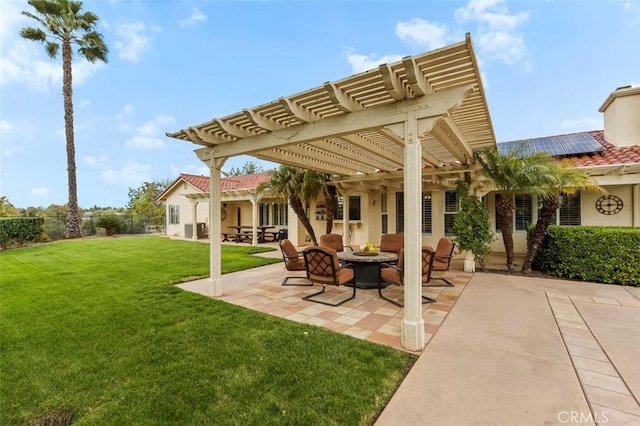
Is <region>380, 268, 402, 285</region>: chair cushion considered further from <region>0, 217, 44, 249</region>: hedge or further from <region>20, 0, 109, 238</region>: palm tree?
<region>20, 0, 109, 238</region>: palm tree

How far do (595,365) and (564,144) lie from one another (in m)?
9.64

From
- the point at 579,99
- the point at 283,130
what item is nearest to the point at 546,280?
the point at 283,130

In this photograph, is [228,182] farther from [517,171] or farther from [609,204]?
[609,204]

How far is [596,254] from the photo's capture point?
634cm

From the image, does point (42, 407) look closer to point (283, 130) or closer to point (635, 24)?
point (283, 130)

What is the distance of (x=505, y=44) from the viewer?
959 cm

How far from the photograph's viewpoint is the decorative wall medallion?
8.33 m

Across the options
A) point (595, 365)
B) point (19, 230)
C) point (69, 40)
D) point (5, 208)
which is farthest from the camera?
point (5, 208)

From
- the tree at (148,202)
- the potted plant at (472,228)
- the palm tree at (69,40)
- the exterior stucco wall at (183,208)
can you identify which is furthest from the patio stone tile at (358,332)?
the tree at (148,202)

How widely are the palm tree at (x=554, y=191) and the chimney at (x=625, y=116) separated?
4.04 m

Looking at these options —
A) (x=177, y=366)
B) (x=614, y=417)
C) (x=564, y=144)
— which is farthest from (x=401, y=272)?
(x=564, y=144)

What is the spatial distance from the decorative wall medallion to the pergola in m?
5.21

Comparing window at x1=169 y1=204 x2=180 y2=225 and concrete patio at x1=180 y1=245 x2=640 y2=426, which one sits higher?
window at x1=169 y1=204 x2=180 y2=225

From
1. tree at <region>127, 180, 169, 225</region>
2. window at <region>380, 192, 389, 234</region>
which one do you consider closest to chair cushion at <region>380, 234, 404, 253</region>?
window at <region>380, 192, 389, 234</region>
